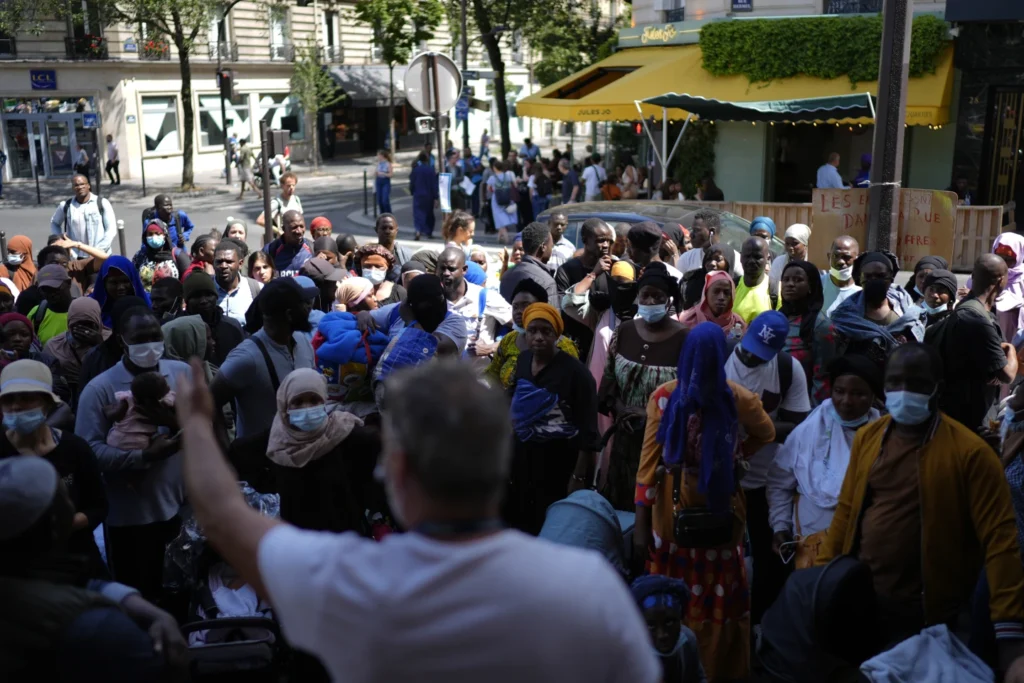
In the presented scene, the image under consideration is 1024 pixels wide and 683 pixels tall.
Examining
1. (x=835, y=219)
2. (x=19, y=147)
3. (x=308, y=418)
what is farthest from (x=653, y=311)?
(x=19, y=147)

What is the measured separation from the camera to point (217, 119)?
44.1 meters

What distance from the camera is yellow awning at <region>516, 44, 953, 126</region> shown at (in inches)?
806

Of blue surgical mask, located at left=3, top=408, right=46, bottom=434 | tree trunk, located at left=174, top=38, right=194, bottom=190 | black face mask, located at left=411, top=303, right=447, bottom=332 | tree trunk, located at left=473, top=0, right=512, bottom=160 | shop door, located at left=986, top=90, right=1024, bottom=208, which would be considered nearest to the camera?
blue surgical mask, located at left=3, top=408, right=46, bottom=434

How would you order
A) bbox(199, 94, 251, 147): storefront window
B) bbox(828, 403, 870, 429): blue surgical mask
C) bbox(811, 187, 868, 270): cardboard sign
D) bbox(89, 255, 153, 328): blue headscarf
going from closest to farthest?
bbox(828, 403, 870, 429): blue surgical mask
bbox(89, 255, 153, 328): blue headscarf
bbox(811, 187, 868, 270): cardboard sign
bbox(199, 94, 251, 147): storefront window

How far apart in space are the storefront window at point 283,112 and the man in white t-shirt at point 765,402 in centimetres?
4232

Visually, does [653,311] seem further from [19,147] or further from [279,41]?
[279,41]

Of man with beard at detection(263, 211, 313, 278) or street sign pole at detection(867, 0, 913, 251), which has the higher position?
street sign pole at detection(867, 0, 913, 251)

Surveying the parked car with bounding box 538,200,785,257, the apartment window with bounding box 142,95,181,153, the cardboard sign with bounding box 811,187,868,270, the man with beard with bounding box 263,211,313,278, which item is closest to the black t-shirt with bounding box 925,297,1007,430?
the cardboard sign with bounding box 811,187,868,270

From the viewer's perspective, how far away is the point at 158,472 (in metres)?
5.34

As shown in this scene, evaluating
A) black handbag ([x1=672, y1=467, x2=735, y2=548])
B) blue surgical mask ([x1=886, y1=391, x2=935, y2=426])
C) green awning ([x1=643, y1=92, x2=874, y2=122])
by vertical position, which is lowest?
black handbag ([x1=672, y1=467, x2=735, y2=548])

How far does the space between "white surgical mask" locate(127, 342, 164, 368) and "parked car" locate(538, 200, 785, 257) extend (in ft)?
27.2

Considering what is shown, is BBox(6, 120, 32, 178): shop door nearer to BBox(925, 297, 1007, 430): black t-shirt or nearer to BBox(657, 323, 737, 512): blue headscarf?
BBox(925, 297, 1007, 430): black t-shirt

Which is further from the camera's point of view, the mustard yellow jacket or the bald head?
the bald head

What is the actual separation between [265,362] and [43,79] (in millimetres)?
36452
